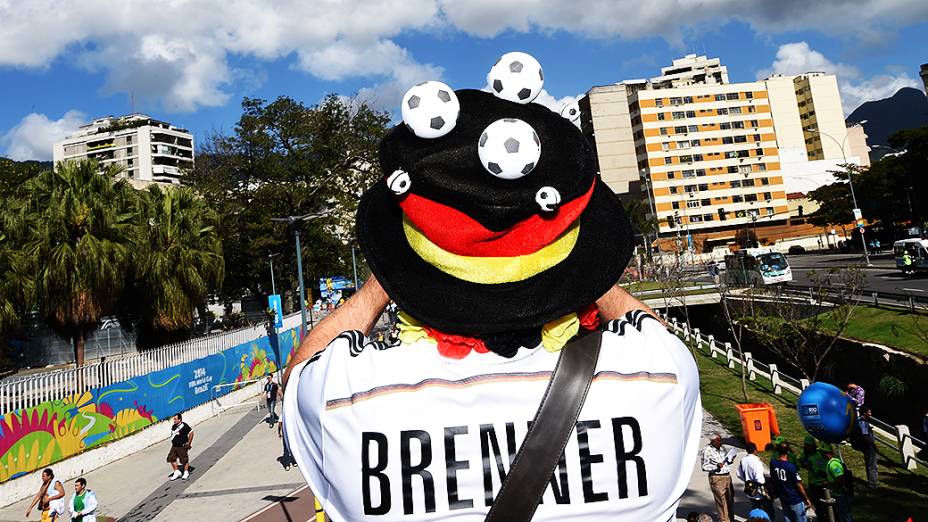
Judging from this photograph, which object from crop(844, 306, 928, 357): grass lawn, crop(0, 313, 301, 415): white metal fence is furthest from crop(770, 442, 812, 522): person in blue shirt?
crop(0, 313, 301, 415): white metal fence

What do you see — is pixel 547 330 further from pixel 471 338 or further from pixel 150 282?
pixel 150 282

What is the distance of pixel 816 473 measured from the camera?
315 inches

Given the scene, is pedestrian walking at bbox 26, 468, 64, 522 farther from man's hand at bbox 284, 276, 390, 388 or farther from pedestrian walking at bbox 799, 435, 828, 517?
pedestrian walking at bbox 799, 435, 828, 517

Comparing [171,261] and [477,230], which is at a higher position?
[171,261]

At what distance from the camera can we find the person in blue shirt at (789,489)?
7812mm

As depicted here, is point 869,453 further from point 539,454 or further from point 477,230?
point 477,230

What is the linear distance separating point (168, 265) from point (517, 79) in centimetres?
2265

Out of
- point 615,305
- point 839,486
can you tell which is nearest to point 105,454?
point 839,486

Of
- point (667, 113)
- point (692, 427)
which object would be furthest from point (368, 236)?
point (667, 113)

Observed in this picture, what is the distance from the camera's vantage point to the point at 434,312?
4.79ft

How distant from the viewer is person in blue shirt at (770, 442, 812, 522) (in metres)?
7.81

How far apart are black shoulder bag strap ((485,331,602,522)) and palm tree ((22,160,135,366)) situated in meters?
19.9

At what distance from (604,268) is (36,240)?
20.7m

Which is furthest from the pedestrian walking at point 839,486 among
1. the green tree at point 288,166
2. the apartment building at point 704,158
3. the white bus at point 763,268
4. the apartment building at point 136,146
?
the apartment building at point 136,146
